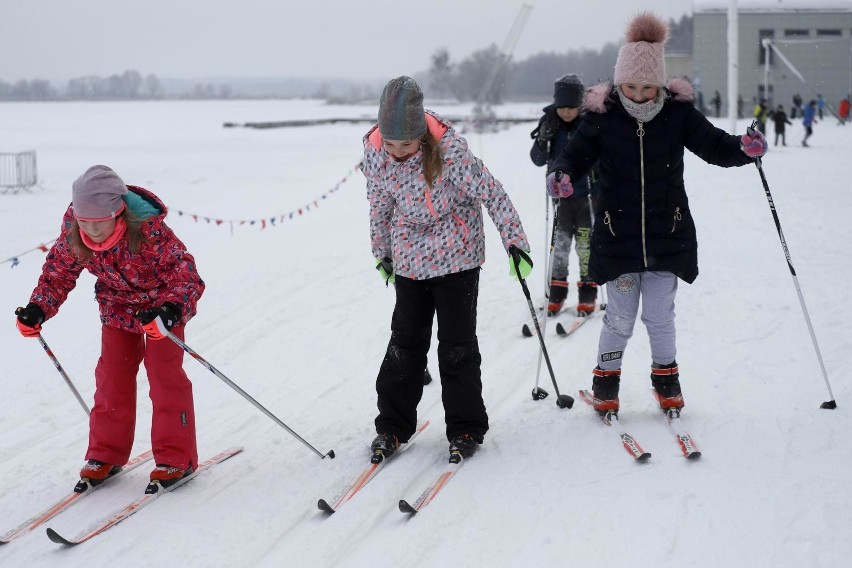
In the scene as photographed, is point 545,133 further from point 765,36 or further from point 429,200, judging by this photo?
point 765,36

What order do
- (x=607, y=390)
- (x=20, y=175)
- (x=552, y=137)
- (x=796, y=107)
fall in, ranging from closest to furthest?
(x=607, y=390), (x=552, y=137), (x=20, y=175), (x=796, y=107)

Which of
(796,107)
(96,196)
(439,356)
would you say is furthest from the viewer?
(796,107)

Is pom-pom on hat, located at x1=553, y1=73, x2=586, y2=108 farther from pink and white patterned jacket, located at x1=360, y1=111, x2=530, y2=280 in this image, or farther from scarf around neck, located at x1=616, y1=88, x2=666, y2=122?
pink and white patterned jacket, located at x1=360, y1=111, x2=530, y2=280

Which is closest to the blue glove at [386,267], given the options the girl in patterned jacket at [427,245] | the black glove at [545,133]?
the girl in patterned jacket at [427,245]

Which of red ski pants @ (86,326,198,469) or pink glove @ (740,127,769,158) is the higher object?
pink glove @ (740,127,769,158)

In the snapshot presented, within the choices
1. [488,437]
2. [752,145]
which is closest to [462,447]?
[488,437]

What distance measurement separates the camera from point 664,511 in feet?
10.7

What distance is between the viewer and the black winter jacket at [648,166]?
397 centimetres

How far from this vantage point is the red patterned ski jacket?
3617 mm

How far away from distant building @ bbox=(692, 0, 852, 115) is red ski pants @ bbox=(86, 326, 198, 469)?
4151 centimetres

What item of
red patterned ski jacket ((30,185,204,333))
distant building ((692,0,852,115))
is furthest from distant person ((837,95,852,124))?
red patterned ski jacket ((30,185,204,333))

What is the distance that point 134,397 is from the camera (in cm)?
391

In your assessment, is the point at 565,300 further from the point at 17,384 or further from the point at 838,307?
the point at 17,384

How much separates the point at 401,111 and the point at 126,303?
1443 millimetres
